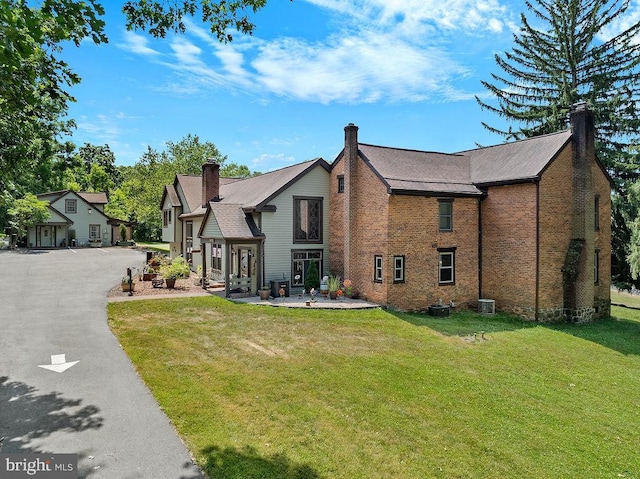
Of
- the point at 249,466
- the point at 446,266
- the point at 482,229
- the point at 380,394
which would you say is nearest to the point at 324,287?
the point at 446,266

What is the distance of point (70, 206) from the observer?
48.2 meters

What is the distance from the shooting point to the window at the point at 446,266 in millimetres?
20078

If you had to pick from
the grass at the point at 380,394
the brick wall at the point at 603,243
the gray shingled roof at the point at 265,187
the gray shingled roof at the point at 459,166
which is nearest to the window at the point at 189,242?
the gray shingled roof at the point at 265,187

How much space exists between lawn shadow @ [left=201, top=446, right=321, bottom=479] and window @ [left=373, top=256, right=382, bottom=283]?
13.2 metres

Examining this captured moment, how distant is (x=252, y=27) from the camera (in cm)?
805

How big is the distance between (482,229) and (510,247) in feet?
5.77

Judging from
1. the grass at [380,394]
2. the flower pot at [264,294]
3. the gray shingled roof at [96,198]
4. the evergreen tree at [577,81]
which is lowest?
the grass at [380,394]

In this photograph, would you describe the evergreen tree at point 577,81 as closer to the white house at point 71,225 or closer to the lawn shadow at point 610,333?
the lawn shadow at point 610,333

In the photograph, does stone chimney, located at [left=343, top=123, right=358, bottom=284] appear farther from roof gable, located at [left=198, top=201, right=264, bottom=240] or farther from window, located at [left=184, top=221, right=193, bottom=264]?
window, located at [left=184, top=221, right=193, bottom=264]

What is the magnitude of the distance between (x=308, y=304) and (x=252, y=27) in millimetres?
13135

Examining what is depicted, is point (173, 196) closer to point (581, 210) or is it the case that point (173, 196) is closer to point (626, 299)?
point (581, 210)

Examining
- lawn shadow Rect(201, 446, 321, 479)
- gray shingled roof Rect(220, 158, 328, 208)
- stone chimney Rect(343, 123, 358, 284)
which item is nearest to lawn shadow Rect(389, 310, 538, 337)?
stone chimney Rect(343, 123, 358, 284)

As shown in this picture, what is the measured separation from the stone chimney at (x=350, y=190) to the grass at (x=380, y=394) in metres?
4.39

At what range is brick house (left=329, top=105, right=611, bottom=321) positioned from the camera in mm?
19094
